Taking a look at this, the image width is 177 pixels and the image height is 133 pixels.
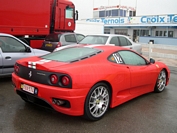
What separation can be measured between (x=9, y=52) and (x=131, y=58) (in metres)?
3.46

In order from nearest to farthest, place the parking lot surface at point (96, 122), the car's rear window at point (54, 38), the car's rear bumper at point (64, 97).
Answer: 1. the car's rear bumper at point (64, 97)
2. the parking lot surface at point (96, 122)
3. the car's rear window at point (54, 38)

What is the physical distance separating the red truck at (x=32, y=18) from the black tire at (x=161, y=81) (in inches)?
278

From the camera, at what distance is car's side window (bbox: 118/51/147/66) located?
172 inches

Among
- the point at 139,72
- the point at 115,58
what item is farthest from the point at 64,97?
the point at 139,72

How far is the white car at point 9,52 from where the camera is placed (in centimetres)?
570

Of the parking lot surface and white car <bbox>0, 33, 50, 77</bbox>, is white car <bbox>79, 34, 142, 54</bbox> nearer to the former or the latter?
white car <bbox>0, 33, 50, 77</bbox>

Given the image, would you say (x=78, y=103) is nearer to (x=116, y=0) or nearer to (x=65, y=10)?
(x=65, y=10)

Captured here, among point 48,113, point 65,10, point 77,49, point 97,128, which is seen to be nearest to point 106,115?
point 97,128

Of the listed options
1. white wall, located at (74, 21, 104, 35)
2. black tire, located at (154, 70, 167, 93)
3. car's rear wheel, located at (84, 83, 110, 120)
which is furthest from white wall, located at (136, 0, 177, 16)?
car's rear wheel, located at (84, 83, 110, 120)

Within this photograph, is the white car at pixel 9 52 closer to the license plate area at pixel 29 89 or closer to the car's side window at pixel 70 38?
the license plate area at pixel 29 89

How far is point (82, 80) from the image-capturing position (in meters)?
3.29

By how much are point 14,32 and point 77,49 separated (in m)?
6.29

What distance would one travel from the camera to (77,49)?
4.43m

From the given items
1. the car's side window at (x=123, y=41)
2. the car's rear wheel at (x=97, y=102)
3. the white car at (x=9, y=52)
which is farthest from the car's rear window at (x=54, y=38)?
the car's rear wheel at (x=97, y=102)
